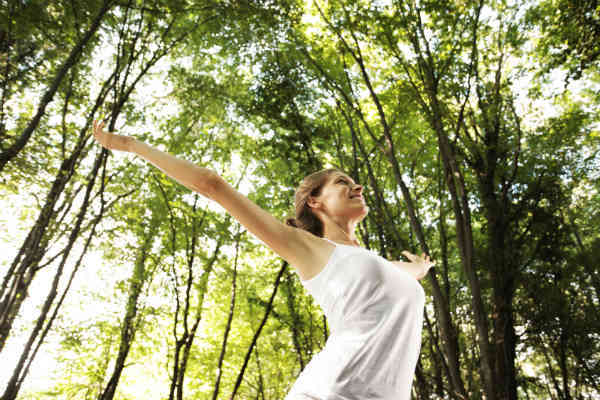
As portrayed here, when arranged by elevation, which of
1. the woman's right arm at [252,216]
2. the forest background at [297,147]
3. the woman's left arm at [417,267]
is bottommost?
the woman's right arm at [252,216]

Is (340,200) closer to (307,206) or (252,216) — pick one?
(307,206)

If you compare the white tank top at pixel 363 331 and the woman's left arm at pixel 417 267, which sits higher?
the woman's left arm at pixel 417 267

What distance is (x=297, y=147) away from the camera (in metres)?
5.54

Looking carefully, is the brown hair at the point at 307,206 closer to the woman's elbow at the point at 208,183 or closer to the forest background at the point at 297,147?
the woman's elbow at the point at 208,183

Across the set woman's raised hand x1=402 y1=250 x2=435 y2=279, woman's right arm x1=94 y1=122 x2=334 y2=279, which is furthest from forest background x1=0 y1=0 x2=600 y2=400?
woman's right arm x1=94 y1=122 x2=334 y2=279

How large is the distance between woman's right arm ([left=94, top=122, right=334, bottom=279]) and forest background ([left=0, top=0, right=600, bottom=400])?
1852 millimetres

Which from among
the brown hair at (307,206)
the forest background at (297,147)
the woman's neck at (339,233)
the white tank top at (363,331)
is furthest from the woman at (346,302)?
the forest background at (297,147)

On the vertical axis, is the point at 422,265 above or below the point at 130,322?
above

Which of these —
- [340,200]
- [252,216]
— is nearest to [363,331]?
[252,216]

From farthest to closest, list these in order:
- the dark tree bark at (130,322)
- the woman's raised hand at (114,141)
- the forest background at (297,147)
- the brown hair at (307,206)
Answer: the dark tree bark at (130,322) < the forest background at (297,147) < the brown hair at (307,206) < the woman's raised hand at (114,141)

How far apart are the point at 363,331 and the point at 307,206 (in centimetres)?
69

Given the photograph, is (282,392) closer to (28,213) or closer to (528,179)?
(28,213)

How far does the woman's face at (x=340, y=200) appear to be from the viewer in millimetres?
1497

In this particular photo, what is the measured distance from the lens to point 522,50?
657 centimetres
